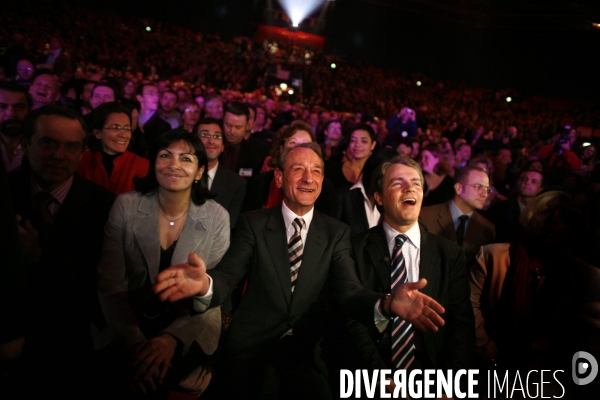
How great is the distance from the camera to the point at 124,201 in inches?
90.1

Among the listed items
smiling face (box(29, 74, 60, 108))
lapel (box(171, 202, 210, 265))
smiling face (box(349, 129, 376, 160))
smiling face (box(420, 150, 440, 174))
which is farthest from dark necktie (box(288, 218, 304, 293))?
smiling face (box(29, 74, 60, 108))

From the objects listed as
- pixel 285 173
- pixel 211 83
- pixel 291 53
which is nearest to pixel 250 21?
pixel 291 53

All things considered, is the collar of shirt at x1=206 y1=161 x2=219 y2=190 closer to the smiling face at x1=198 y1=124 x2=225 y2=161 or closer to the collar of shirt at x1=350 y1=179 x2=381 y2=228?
the smiling face at x1=198 y1=124 x2=225 y2=161

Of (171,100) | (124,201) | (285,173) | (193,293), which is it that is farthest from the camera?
(171,100)

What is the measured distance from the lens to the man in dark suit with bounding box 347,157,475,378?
2.17 meters

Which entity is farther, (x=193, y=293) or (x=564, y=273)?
(x=564, y=273)

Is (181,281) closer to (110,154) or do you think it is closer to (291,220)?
(291,220)

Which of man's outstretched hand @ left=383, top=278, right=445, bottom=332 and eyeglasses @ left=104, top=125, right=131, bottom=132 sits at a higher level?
eyeglasses @ left=104, top=125, right=131, bottom=132

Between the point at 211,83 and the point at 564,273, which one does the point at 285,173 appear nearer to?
the point at 564,273

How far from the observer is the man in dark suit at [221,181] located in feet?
11.3

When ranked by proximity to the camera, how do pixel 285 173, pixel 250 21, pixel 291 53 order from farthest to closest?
pixel 250 21 → pixel 291 53 → pixel 285 173

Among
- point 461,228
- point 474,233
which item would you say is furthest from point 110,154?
point 474,233

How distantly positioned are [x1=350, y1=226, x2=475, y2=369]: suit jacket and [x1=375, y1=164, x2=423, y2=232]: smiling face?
0.12 meters

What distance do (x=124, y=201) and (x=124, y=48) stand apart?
50.3ft
